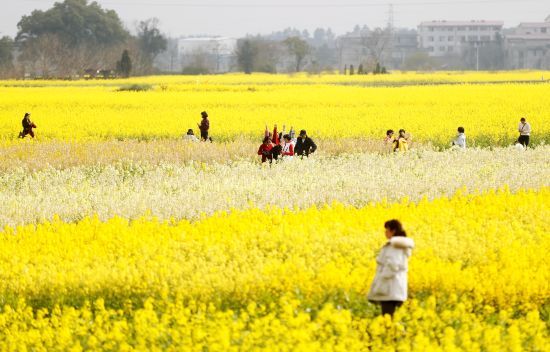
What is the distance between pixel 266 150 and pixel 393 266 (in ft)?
40.5

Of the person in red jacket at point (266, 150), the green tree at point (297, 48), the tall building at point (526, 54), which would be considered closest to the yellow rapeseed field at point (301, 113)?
the person in red jacket at point (266, 150)

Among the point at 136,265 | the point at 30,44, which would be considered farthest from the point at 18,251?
the point at 30,44

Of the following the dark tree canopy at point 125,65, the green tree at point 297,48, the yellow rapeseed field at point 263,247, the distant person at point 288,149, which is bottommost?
the yellow rapeseed field at point 263,247

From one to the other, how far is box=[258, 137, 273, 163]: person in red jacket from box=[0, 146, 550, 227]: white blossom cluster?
347 millimetres

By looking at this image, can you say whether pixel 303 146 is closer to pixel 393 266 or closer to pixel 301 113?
pixel 393 266

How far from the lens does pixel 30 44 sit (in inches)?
4289

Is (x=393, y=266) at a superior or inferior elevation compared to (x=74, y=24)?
inferior

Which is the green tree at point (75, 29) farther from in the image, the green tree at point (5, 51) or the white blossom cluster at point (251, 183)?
the white blossom cluster at point (251, 183)

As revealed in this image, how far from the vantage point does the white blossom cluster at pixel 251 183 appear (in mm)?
15547

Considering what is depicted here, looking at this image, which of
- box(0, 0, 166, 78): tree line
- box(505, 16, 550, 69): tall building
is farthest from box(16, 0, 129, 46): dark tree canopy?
box(505, 16, 550, 69): tall building

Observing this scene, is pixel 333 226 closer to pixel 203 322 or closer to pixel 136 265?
pixel 136 265

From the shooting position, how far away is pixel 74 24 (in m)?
117

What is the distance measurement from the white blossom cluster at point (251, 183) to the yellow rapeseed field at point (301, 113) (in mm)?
7229

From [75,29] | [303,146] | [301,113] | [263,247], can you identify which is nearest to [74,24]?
[75,29]
